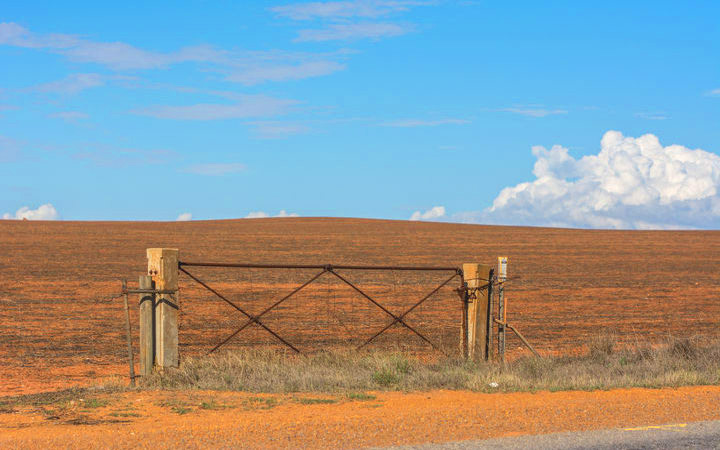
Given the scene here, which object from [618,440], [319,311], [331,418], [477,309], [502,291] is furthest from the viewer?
[319,311]

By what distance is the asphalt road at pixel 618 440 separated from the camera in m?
7.85

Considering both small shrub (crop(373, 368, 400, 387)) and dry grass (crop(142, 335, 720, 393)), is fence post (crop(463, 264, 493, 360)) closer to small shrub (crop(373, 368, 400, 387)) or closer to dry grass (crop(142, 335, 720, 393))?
dry grass (crop(142, 335, 720, 393))

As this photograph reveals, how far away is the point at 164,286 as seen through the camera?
11.7 metres

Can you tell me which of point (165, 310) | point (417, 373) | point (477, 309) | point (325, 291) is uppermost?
point (165, 310)

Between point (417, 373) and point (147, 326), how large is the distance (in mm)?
4093

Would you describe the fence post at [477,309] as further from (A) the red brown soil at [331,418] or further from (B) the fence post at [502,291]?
(A) the red brown soil at [331,418]

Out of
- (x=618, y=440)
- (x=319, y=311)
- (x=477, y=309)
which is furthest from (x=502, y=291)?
(x=319, y=311)

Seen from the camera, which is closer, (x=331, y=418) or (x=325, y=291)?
(x=331, y=418)

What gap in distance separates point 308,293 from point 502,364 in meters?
17.1

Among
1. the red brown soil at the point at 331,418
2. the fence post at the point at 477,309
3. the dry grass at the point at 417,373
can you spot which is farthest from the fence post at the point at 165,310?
the fence post at the point at 477,309

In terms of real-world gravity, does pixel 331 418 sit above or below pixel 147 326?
below

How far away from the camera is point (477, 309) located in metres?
13.6

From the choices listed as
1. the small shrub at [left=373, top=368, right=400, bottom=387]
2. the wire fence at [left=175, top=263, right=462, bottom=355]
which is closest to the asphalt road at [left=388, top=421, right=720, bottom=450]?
the small shrub at [left=373, top=368, right=400, bottom=387]

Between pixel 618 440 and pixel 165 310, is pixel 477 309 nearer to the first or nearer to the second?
pixel 165 310
